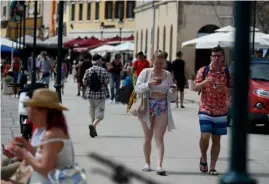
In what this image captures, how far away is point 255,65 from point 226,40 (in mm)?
9245

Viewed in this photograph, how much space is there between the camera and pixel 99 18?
2997 inches

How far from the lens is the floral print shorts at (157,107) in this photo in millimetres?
12039

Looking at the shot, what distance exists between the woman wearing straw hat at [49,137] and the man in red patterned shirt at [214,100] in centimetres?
552

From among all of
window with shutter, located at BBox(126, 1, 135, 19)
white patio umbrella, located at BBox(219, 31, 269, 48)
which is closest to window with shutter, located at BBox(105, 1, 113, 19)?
window with shutter, located at BBox(126, 1, 135, 19)

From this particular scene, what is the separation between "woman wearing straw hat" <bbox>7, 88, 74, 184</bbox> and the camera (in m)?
6.35

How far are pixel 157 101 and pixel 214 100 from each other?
791mm

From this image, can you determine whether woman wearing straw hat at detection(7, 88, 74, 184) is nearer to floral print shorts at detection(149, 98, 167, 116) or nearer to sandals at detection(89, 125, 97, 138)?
floral print shorts at detection(149, 98, 167, 116)

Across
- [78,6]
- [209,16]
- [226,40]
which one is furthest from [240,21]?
[78,6]

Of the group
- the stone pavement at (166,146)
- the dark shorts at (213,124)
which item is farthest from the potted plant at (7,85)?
the dark shorts at (213,124)

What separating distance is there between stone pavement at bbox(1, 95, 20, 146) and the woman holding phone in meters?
3.14

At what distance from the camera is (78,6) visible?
7800 cm

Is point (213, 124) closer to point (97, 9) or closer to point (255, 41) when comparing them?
point (255, 41)

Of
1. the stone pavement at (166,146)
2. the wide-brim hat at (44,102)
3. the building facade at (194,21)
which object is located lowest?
the stone pavement at (166,146)

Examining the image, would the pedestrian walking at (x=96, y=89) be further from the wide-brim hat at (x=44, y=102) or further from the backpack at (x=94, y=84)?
the wide-brim hat at (x=44, y=102)
